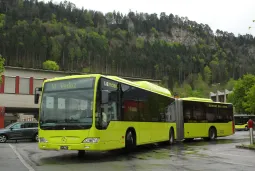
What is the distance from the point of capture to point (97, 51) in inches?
5694

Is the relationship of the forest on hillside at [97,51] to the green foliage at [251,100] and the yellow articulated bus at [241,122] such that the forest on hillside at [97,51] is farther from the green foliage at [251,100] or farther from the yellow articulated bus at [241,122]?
the green foliage at [251,100]

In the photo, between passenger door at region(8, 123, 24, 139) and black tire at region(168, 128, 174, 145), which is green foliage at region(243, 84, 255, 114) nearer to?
black tire at region(168, 128, 174, 145)

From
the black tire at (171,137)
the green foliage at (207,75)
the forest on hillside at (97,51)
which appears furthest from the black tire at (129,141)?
the green foliage at (207,75)

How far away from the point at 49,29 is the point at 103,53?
2718cm

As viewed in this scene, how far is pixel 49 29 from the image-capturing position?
150 metres

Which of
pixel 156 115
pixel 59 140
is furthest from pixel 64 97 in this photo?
pixel 156 115

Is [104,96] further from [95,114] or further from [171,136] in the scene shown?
[171,136]

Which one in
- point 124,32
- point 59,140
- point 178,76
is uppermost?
point 124,32

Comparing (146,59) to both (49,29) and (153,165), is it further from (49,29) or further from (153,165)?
(153,165)

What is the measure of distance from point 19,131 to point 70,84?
13.8 meters

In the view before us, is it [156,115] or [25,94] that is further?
[25,94]

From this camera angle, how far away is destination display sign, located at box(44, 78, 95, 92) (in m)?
12.7

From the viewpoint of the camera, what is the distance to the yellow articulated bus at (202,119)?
22.6 metres

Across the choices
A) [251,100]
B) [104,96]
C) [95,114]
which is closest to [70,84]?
[104,96]
